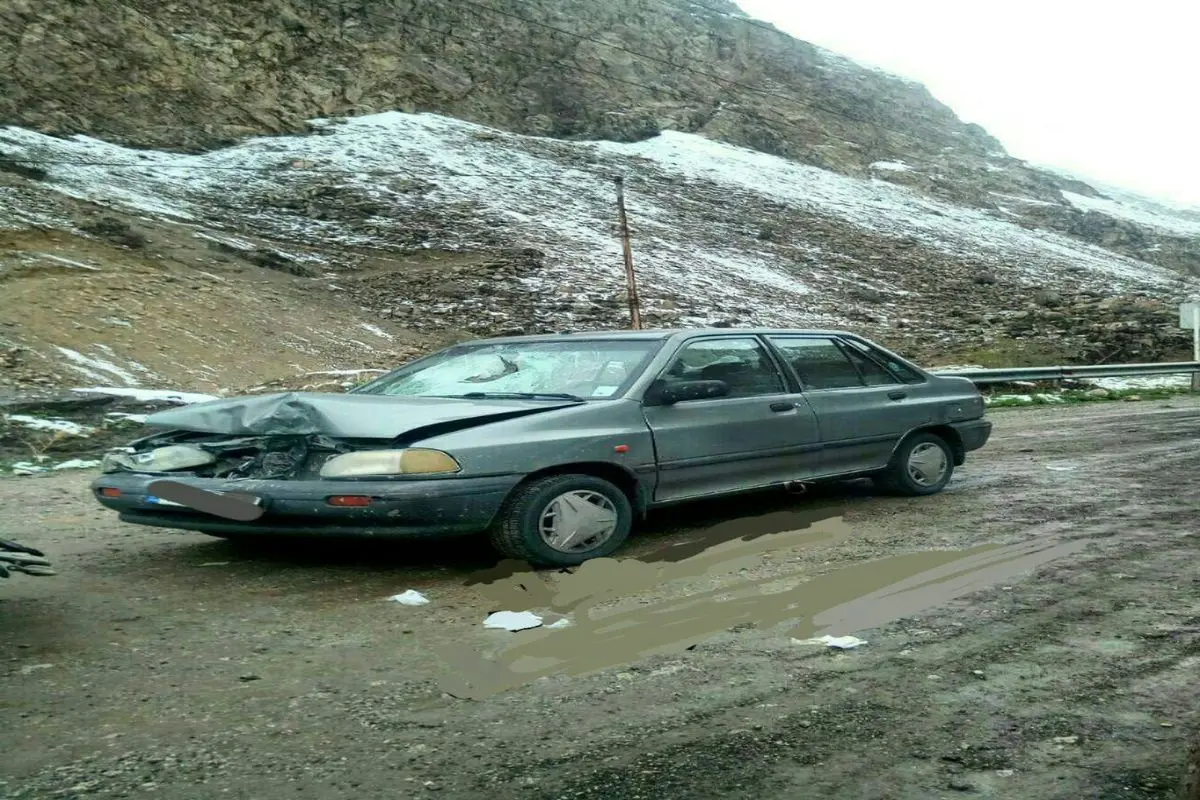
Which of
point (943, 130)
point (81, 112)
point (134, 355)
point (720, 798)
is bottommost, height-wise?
point (720, 798)

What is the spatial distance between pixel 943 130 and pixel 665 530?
72.0 m

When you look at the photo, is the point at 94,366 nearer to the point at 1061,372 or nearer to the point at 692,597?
the point at 692,597

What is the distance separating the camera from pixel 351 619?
398 cm

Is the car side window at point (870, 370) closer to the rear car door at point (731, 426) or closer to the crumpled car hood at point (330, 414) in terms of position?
the rear car door at point (731, 426)

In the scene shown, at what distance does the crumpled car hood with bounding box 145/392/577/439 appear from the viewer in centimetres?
452

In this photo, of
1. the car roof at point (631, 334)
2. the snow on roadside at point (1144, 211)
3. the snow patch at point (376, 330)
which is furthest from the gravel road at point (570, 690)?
the snow on roadside at point (1144, 211)

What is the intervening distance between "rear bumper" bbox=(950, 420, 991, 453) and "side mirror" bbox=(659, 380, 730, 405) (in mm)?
2336

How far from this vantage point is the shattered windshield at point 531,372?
5.29m

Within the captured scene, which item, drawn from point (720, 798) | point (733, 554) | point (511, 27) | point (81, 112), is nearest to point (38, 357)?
point (733, 554)

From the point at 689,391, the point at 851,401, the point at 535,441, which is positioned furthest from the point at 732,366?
the point at 535,441

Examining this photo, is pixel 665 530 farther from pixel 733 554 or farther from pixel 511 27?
pixel 511 27

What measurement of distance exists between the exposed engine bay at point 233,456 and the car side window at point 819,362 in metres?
2.78

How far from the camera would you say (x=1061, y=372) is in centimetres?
1650

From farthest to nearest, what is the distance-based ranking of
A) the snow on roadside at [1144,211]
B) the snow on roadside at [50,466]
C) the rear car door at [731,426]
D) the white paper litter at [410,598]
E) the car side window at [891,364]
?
the snow on roadside at [1144,211] < the snow on roadside at [50,466] < the car side window at [891,364] < the rear car door at [731,426] < the white paper litter at [410,598]
